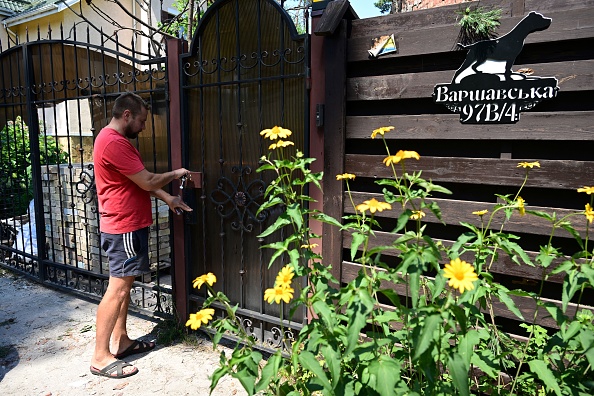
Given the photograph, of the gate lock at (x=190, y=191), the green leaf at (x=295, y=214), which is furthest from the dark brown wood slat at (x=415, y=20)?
the gate lock at (x=190, y=191)

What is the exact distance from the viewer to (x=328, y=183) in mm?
3033

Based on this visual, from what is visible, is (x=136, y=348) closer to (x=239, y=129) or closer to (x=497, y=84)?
(x=239, y=129)

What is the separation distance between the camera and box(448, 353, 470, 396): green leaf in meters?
1.42

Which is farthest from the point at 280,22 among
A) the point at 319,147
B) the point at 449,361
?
the point at 449,361

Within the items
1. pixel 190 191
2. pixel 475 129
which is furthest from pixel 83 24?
pixel 475 129

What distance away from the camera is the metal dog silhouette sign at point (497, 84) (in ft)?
7.72

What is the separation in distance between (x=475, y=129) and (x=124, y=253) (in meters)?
2.61

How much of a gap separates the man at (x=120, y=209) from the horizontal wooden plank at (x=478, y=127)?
156 centimetres

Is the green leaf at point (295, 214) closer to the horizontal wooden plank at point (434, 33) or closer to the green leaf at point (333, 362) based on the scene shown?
the green leaf at point (333, 362)

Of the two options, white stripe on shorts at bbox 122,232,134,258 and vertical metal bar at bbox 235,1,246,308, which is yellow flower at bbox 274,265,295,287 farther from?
white stripe on shorts at bbox 122,232,134,258

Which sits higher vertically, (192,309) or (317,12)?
(317,12)

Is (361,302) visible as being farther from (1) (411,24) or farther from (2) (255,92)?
(2) (255,92)

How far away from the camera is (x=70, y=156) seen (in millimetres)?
5109

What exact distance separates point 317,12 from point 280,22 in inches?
13.5
